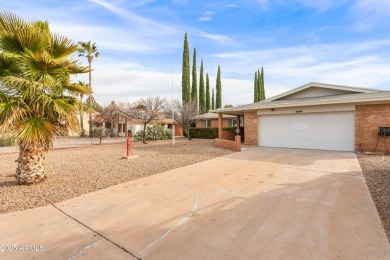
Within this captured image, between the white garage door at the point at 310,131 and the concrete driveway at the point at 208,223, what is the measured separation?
248 inches

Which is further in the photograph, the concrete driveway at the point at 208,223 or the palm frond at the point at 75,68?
the palm frond at the point at 75,68

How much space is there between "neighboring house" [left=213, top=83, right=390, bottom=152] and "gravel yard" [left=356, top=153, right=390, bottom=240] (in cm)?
289

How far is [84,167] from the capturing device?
7.74m

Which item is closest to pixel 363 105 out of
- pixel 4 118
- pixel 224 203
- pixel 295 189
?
pixel 295 189

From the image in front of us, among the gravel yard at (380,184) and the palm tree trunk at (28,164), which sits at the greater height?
the palm tree trunk at (28,164)

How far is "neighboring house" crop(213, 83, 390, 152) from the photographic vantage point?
9945mm

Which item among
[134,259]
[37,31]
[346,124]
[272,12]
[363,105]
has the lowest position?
[134,259]

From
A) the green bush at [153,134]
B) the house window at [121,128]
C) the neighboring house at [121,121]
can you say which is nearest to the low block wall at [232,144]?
the green bush at [153,134]

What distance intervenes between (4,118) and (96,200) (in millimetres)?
2782

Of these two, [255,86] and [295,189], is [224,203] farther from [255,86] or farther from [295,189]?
[255,86]

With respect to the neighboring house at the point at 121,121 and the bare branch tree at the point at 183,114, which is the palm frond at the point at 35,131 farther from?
the neighboring house at the point at 121,121

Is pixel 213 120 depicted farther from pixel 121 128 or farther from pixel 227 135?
pixel 121 128

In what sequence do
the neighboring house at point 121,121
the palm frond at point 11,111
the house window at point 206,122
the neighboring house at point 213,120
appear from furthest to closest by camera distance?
1. the house window at point 206,122
2. the neighboring house at point 121,121
3. the neighboring house at point 213,120
4. the palm frond at point 11,111

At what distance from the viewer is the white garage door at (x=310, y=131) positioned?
1065 cm
